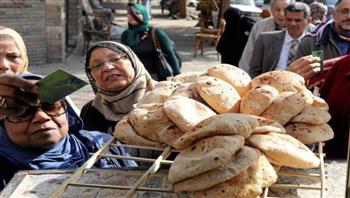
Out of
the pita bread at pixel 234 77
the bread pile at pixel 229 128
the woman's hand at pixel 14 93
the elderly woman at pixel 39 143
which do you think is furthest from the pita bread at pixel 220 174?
the elderly woman at pixel 39 143

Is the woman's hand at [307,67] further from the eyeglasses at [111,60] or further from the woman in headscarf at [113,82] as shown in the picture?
the eyeglasses at [111,60]

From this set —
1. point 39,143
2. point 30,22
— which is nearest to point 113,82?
point 39,143

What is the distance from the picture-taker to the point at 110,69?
3.60 meters

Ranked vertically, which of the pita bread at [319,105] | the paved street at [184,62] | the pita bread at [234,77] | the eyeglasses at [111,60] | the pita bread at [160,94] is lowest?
the paved street at [184,62]

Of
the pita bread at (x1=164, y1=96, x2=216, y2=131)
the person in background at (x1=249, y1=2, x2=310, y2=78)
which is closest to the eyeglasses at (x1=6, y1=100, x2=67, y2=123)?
the pita bread at (x1=164, y1=96, x2=216, y2=131)

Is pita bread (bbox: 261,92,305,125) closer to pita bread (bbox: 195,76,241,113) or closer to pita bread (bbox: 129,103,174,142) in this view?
pita bread (bbox: 195,76,241,113)

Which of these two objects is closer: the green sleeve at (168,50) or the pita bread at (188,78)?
the pita bread at (188,78)

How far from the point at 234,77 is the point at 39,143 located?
0.97m

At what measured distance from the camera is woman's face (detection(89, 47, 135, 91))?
3602 mm

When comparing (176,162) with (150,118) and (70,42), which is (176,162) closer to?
(150,118)

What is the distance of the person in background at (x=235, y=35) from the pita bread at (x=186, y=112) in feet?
18.4

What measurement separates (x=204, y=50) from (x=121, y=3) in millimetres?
10581

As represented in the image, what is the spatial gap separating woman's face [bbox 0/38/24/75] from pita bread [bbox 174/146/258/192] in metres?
1.94

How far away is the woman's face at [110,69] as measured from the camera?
3602 mm
